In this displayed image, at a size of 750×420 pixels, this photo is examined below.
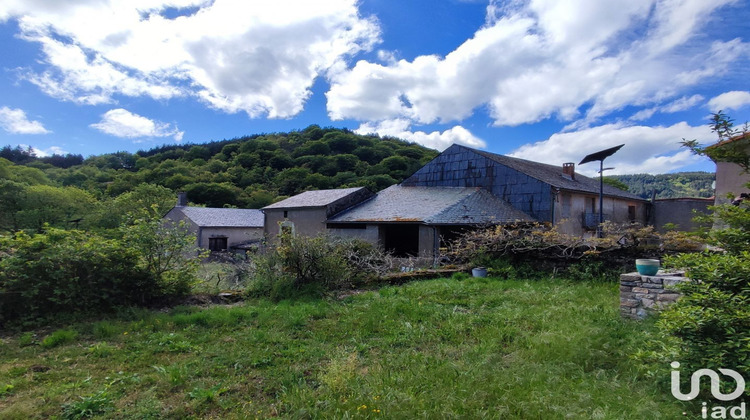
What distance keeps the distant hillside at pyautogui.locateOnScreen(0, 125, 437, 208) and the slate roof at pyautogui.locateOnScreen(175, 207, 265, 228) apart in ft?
61.7

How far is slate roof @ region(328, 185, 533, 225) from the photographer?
14664 millimetres

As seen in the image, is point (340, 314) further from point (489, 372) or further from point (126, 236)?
point (126, 236)

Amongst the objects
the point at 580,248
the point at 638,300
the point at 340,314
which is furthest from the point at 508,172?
the point at 340,314

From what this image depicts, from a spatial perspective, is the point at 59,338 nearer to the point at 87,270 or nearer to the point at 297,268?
the point at 87,270

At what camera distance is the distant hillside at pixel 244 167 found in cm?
5272

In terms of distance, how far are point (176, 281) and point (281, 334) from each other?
366 cm

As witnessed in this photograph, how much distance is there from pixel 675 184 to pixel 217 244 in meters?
32.8

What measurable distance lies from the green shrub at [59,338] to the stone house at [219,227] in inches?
875

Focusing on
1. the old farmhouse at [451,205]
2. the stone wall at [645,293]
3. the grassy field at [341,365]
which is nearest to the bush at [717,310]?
the grassy field at [341,365]

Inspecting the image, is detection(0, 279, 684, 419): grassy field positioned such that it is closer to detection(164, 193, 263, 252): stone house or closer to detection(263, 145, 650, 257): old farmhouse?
detection(263, 145, 650, 257): old farmhouse

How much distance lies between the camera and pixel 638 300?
541 centimetres

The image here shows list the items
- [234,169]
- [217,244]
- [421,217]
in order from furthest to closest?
1. [234,169]
2. [217,244]
3. [421,217]

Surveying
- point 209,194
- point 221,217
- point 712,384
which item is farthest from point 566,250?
point 209,194

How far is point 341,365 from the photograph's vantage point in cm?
390
